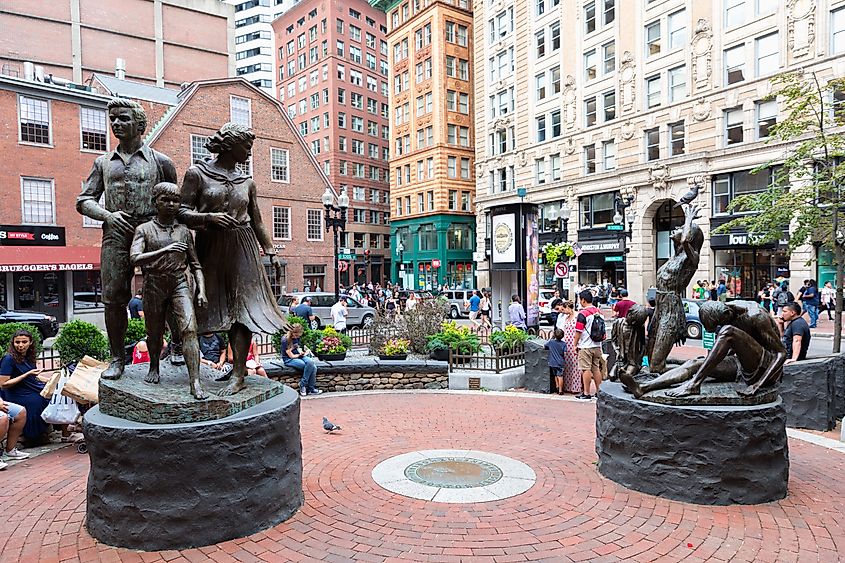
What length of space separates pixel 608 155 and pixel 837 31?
13.3m

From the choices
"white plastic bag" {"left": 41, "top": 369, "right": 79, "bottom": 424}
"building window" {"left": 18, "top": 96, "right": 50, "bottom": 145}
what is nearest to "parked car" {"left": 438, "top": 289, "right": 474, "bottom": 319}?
"building window" {"left": 18, "top": 96, "right": 50, "bottom": 145}

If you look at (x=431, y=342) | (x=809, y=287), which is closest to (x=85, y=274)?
(x=431, y=342)

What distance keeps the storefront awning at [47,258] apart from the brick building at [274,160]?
7.41 meters

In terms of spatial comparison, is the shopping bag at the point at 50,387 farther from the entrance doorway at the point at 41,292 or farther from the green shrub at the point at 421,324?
the entrance doorway at the point at 41,292

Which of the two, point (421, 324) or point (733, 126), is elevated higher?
point (733, 126)

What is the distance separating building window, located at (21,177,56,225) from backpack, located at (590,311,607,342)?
2575 centimetres

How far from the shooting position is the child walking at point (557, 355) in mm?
10453

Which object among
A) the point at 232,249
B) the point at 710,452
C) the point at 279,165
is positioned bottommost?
the point at 710,452

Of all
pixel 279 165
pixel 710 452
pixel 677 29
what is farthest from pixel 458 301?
pixel 710 452

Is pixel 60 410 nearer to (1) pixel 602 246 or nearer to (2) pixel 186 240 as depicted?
(2) pixel 186 240

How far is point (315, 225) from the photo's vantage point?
1458 inches

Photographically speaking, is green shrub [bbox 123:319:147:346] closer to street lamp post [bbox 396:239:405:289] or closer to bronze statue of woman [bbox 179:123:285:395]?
bronze statue of woman [bbox 179:123:285:395]

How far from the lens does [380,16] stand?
69.9 metres

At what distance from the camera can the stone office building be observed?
28.1m
